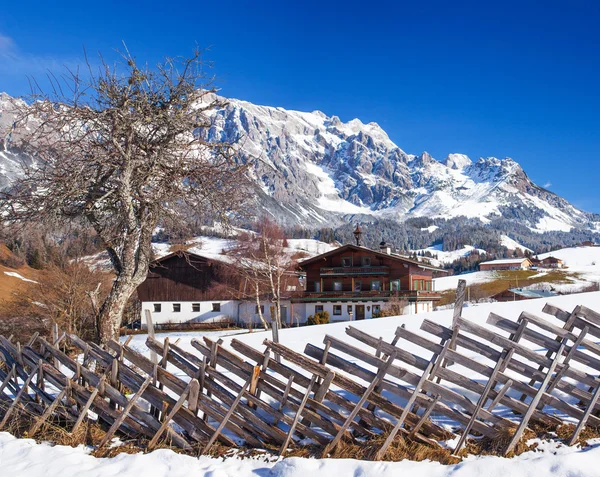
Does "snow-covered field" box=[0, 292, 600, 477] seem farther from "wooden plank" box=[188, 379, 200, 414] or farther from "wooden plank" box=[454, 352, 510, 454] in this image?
"wooden plank" box=[188, 379, 200, 414]

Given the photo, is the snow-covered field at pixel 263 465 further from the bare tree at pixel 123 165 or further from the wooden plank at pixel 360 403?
the bare tree at pixel 123 165

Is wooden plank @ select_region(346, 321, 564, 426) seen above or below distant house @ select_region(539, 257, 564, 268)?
below

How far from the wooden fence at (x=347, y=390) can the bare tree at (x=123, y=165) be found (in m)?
3.04

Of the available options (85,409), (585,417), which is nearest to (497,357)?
(585,417)

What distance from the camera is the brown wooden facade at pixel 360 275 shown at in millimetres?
54906

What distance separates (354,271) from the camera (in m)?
56.6

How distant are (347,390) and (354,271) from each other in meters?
49.3

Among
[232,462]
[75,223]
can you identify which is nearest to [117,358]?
[232,462]

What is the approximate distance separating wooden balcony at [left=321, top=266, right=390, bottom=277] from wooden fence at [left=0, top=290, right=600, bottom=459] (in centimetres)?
4714

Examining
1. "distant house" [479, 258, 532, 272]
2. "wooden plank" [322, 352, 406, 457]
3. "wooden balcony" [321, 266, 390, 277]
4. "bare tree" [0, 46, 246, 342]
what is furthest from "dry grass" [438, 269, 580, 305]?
"wooden plank" [322, 352, 406, 457]

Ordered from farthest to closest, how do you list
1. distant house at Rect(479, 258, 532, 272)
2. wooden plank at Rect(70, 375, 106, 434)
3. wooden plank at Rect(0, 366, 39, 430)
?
1. distant house at Rect(479, 258, 532, 272)
2. wooden plank at Rect(0, 366, 39, 430)
3. wooden plank at Rect(70, 375, 106, 434)

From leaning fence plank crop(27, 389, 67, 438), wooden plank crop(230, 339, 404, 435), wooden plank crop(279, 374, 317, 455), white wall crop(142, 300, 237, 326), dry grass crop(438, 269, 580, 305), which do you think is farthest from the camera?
dry grass crop(438, 269, 580, 305)

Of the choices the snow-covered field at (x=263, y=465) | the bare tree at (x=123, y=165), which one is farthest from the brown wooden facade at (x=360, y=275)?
the snow-covered field at (x=263, y=465)

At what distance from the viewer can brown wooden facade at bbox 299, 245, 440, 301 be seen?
54.9m
